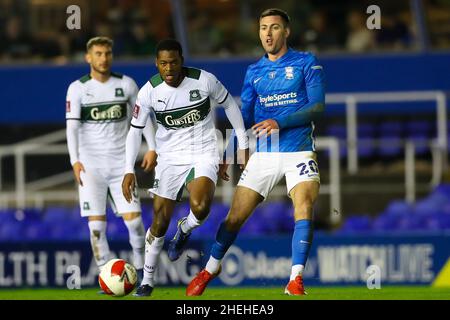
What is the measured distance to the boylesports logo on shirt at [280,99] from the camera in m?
12.8

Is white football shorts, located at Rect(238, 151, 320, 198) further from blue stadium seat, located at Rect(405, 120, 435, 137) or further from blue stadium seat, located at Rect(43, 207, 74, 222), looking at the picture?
blue stadium seat, located at Rect(405, 120, 435, 137)

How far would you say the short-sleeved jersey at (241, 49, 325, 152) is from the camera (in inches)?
502

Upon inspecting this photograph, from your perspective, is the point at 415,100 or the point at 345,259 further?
the point at 415,100

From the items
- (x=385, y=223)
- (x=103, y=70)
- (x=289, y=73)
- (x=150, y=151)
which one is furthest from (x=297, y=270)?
(x=385, y=223)

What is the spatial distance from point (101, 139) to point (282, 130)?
9.33 feet

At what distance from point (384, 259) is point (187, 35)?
6.52m

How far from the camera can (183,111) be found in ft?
43.3

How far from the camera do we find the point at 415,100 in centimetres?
2356

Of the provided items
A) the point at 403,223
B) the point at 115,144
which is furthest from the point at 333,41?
the point at 115,144

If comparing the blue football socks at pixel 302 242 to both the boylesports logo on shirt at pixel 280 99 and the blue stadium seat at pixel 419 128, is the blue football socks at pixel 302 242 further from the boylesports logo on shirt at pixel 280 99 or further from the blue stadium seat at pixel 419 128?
the blue stadium seat at pixel 419 128

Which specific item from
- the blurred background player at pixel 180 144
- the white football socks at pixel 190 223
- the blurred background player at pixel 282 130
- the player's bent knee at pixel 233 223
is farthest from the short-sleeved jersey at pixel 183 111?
the player's bent knee at pixel 233 223

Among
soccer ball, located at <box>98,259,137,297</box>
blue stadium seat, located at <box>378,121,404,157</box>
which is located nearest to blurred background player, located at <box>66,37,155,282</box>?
soccer ball, located at <box>98,259,137,297</box>

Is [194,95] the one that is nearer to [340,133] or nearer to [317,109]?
[317,109]
